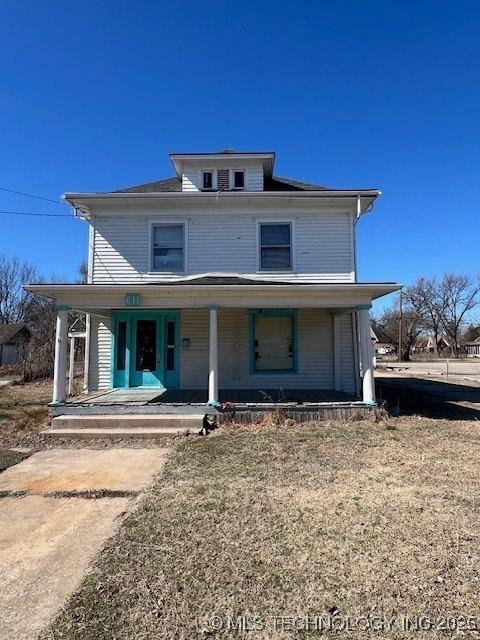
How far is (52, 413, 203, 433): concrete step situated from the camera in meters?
8.12

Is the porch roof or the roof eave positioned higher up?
the roof eave

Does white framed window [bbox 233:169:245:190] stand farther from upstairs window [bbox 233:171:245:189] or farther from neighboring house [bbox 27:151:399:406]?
neighboring house [bbox 27:151:399:406]

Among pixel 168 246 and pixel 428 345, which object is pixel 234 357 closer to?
pixel 168 246

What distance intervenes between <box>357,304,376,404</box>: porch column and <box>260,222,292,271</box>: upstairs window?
9.08 feet

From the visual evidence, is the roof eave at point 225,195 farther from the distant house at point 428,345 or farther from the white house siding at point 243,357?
the distant house at point 428,345

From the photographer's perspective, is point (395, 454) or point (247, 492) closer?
point (247, 492)

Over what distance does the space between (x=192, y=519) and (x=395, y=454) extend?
147 inches

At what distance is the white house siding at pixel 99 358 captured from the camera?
1120 centimetres

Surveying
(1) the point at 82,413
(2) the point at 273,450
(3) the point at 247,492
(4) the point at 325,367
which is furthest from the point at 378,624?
(4) the point at 325,367

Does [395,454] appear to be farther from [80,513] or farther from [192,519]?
[80,513]

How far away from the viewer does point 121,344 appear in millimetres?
11203

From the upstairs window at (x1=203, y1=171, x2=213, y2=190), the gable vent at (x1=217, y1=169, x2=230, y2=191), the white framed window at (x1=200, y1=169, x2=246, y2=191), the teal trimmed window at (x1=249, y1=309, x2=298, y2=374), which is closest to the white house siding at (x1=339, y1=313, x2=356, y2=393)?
the teal trimmed window at (x1=249, y1=309, x2=298, y2=374)

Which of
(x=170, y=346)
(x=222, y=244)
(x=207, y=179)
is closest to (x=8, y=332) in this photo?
(x=170, y=346)

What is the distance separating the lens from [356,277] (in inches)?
435
